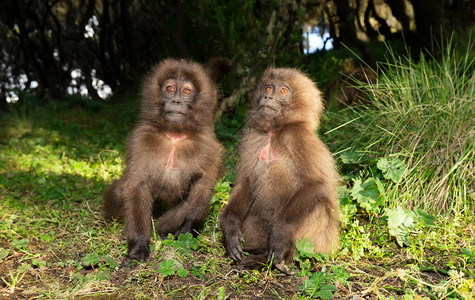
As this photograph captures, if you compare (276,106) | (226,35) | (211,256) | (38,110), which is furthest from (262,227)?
(38,110)

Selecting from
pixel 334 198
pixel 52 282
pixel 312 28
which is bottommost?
pixel 52 282

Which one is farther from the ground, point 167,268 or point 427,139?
point 427,139

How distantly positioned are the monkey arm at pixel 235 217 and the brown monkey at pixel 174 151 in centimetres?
36

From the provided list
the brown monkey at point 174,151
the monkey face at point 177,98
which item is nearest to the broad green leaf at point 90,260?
the brown monkey at point 174,151

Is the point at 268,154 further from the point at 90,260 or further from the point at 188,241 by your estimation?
the point at 90,260

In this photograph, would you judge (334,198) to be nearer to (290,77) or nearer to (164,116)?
(290,77)

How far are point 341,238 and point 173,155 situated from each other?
5.18ft

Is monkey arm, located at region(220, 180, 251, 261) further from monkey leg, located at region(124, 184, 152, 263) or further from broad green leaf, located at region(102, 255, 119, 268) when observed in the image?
broad green leaf, located at region(102, 255, 119, 268)

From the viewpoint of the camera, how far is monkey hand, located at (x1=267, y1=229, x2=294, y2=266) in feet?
11.0

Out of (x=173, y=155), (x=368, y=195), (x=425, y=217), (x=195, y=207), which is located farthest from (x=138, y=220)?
(x=425, y=217)

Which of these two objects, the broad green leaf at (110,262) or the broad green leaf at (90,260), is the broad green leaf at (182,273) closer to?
the broad green leaf at (110,262)

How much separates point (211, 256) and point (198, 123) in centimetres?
112

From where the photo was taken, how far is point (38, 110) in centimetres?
950

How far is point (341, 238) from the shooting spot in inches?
151
